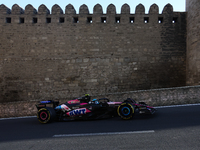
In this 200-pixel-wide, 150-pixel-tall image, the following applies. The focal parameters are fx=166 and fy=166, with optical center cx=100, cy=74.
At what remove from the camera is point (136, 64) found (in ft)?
38.5

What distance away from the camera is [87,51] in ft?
39.0

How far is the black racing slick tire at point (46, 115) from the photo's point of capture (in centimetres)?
498

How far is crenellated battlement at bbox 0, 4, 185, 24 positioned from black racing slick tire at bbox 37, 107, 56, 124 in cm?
855

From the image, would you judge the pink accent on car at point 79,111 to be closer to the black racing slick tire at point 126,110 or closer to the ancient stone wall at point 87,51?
the black racing slick tire at point 126,110

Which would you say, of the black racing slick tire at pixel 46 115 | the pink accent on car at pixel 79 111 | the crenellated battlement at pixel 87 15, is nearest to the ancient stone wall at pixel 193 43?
the crenellated battlement at pixel 87 15

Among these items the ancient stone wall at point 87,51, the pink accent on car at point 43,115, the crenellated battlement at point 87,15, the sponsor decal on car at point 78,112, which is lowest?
the pink accent on car at point 43,115

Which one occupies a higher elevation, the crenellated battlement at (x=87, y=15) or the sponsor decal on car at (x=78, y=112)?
the crenellated battlement at (x=87, y=15)

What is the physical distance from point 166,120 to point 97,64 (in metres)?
7.89

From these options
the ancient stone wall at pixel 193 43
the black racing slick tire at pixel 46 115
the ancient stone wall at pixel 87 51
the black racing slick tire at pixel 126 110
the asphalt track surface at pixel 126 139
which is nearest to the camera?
the asphalt track surface at pixel 126 139

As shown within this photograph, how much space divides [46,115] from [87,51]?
748 centimetres

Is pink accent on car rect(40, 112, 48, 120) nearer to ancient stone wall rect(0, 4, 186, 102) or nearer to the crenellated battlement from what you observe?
ancient stone wall rect(0, 4, 186, 102)

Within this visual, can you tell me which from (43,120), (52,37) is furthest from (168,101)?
(52,37)

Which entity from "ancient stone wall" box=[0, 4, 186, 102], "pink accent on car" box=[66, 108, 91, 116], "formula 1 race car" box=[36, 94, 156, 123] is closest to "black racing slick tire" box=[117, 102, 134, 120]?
"formula 1 race car" box=[36, 94, 156, 123]

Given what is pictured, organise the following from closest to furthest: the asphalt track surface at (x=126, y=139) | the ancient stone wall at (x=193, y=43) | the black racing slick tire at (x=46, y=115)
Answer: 1. the asphalt track surface at (x=126, y=139)
2. the black racing slick tire at (x=46, y=115)
3. the ancient stone wall at (x=193, y=43)
